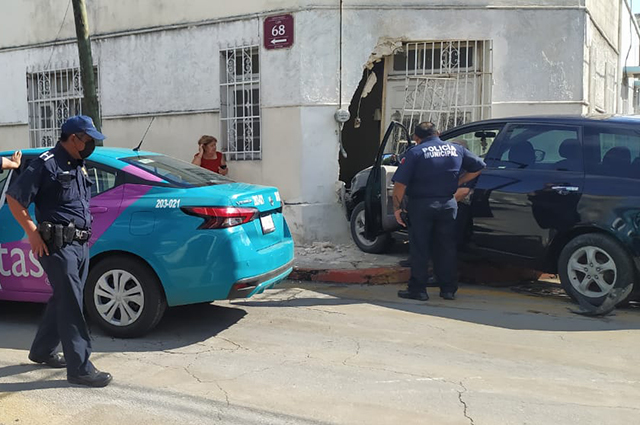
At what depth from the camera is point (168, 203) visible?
5082 mm

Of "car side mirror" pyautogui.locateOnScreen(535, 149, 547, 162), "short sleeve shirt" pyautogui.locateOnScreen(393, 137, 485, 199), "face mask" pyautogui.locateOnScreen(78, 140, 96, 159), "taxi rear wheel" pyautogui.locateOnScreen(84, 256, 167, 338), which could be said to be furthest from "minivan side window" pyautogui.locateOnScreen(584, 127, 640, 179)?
"face mask" pyautogui.locateOnScreen(78, 140, 96, 159)

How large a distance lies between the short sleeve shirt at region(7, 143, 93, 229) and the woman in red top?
535cm

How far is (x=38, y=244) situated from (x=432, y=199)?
3754 millimetres

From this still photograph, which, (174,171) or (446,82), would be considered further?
(446,82)

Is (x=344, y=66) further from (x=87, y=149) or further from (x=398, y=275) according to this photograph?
(x=87, y=149)

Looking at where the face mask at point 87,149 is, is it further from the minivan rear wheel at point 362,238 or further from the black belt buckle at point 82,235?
the minivan rear wheel at point 362,238

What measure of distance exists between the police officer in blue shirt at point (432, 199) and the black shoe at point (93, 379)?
11.1 feet

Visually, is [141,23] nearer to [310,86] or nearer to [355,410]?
[310,86]

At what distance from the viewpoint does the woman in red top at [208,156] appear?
968 cm

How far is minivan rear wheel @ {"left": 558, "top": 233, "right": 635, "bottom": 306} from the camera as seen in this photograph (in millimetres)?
5941

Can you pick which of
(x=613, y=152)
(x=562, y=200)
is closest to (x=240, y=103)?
(x=562, y=200)

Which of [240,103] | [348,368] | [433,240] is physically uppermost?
[240,103]

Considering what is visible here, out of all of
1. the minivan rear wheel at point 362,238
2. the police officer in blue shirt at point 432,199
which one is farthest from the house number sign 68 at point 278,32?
the police officer in blue shirt at point 432,199

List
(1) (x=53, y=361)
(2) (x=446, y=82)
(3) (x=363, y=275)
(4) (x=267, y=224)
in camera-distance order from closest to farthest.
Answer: (1) (x=53, y=361), (4) (x=267, y=224), (3) (x=363, y=275), (2) (x=446, y=82)
